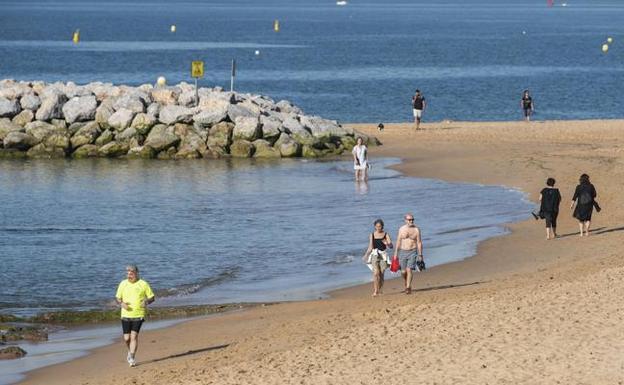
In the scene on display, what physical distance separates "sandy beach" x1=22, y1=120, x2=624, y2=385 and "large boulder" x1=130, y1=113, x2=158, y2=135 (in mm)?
19010

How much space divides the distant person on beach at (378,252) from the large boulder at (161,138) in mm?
22382

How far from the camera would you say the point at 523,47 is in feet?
402

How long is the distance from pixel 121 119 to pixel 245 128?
4.18m

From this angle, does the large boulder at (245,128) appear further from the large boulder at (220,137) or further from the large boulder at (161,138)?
the large boulder at (161,138)

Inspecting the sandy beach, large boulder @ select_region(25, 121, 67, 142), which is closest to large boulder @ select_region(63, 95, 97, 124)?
large boulder @ select_region(25, 121, 67, 142)

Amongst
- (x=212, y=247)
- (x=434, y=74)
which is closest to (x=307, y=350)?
(x=212, y=247)

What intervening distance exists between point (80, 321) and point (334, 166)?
67.2 ft

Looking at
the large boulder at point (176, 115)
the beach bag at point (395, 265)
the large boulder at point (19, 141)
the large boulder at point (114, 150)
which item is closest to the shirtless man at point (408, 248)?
the beach bag at point (395, 265)

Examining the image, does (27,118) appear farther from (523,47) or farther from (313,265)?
(523,47)

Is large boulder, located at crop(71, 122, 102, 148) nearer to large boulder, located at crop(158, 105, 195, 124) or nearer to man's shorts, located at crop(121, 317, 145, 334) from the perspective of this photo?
large boulder, located at crop(158, 105, 195, 124)

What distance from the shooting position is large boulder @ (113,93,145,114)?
144 feet

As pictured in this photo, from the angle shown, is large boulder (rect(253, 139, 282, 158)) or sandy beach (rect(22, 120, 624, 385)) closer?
sandy beach (rect(22, 120, 624, 385))

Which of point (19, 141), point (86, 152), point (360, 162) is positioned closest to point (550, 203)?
point (360, 162)

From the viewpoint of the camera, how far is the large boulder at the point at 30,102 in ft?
146
